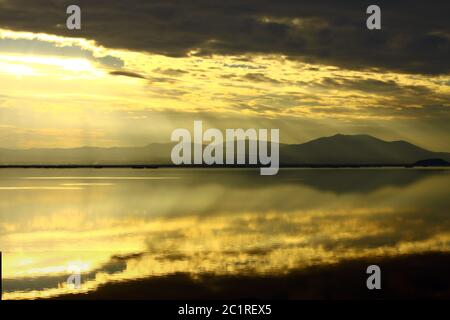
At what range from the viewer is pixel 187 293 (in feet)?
71.6

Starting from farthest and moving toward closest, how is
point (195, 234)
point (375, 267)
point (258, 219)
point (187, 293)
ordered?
point (258, 219), point (195, 234), point (375, 267), point (187, 293)

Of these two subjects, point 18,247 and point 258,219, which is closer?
point 18,247

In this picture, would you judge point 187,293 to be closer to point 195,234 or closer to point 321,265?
point 321,265

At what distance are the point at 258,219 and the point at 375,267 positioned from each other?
63.9ft

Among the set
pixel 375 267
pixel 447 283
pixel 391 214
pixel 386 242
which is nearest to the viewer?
pixel 447 283

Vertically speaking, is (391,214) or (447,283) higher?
(391,214)

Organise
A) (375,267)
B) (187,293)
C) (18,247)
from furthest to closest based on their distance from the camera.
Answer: (18,247) → (375,267) → (187,293)

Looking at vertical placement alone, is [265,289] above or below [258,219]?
below
